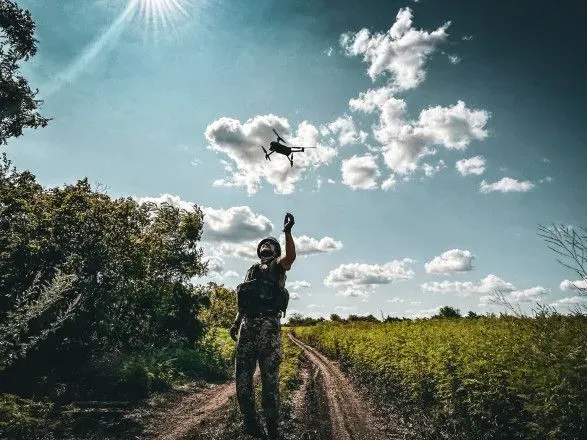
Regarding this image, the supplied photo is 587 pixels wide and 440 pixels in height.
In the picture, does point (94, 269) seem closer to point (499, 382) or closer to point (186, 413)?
point (186, 413)

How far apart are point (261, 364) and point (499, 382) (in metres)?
3.67

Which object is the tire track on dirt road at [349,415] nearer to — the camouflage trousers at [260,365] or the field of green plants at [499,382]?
the field of green plants at [499,382]

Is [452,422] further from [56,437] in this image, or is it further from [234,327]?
[56,437]

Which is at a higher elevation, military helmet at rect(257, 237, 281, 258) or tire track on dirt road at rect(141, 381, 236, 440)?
military helmet at rect(257, 237, 281, 258)

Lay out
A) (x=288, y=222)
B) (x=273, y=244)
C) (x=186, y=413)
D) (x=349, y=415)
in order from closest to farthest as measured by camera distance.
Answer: (x=288, y=222)
(x=273, y=244)
(x=186, y=413)
(x=349, y=415)

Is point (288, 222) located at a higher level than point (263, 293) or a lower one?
higher

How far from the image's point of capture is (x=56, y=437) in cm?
625

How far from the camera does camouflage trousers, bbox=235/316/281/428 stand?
6.02m

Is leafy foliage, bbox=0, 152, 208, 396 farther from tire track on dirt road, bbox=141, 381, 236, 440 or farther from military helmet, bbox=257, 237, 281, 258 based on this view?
military helmet, bbox=257, 237, 281, 258

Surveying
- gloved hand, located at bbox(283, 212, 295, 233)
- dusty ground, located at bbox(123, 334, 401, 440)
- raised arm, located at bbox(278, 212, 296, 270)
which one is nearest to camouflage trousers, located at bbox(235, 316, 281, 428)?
dusty ground, located at bbox(123, 334, 401, 440)

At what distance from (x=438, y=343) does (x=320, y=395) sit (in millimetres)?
4348

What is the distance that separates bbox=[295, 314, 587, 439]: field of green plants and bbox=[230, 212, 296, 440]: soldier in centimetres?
335

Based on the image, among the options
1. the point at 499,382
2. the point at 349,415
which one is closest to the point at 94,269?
the point at 349,415

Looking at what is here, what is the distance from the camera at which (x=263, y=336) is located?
6.06m
